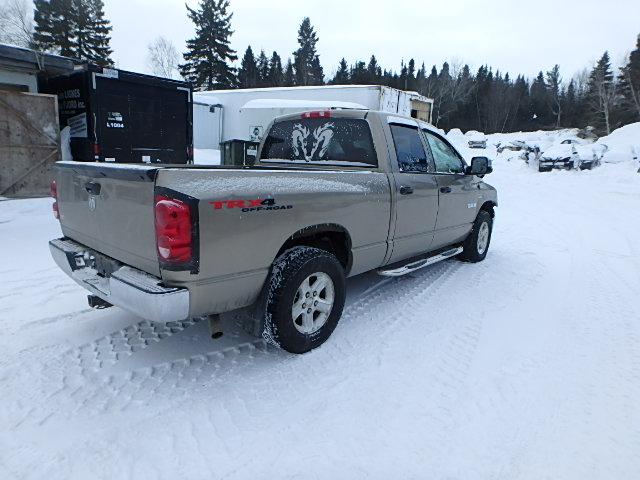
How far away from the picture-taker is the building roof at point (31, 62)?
353 inches

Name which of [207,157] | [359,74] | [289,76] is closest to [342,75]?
[359,74]

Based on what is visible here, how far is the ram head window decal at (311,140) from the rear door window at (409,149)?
0.62 meters

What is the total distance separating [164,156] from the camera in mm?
10164

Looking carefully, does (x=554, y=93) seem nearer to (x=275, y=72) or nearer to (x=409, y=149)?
(x=275, y=72)

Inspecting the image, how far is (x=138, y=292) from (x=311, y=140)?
7.83 feet

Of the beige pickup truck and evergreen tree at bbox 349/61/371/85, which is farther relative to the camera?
evergreen tree at bbox 349/61/371/85

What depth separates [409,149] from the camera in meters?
4.32

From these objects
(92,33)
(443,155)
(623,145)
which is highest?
(92,33)

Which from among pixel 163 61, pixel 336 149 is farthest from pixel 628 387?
pixel 163 61

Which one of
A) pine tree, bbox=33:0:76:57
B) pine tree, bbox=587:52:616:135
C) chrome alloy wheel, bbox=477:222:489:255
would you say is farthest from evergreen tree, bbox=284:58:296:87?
chrome alloy wheel, bbox=477:222:489:255

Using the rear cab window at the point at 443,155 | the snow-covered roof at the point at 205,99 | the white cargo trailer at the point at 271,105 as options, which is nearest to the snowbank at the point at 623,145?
the white cargo trailer at the point at 271,105

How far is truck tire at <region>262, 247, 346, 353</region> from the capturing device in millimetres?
2961

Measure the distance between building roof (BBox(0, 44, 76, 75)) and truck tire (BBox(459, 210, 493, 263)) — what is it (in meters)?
9.40

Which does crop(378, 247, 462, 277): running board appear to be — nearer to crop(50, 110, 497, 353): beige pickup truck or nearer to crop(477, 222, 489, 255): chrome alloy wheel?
crop(50, 110, 497, 353): beige pickup truck
